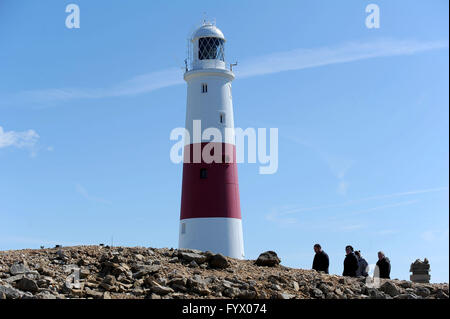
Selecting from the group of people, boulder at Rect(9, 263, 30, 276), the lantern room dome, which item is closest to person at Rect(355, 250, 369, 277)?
the group of people

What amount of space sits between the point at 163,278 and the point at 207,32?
76.0ft

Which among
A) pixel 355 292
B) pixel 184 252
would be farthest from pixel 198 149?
pixel 355 292

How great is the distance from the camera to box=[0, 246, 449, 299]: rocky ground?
60.6ft

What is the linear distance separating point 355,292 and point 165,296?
20.3 ft

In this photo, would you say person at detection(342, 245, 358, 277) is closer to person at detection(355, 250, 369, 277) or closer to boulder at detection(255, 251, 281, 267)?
person at detection(355, 250, 369, 277)

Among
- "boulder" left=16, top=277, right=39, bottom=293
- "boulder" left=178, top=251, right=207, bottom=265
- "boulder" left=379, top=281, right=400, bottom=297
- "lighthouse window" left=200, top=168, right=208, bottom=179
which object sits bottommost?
"boulder" left=16, top=277, right=39, bottom=293

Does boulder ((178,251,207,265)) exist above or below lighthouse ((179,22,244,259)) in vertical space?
below

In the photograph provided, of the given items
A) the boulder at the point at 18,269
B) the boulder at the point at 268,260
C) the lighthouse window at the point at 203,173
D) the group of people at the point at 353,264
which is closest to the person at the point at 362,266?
the group of people at the point at 353,264

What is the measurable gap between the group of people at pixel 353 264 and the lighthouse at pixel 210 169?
39.0 feet

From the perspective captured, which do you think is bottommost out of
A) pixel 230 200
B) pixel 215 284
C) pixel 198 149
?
pixel 215 284

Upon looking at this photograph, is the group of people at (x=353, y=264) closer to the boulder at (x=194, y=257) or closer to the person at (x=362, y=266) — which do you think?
the person at (x=362, y=266)

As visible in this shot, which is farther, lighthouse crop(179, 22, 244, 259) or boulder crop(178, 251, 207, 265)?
lighthouse crop(179, 22, 244, 259)

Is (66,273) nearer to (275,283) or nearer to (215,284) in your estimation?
(215,284)
